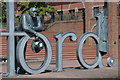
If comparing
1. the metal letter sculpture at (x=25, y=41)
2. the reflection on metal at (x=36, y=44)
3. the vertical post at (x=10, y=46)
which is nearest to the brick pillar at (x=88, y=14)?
the metal letter sculpture at (x=25, y=41)

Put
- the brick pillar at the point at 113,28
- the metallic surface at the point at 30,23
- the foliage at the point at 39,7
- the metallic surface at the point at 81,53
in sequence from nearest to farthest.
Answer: the metallic surface at the point at 30,23 → the metallic surface at the point at 81,53 → the brick pillar at the point at 113,28 → the foliage at the point at 39,7

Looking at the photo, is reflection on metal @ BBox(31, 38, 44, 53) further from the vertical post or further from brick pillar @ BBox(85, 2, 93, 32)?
brick pillar @ BBox(85, 2, 93, 32)

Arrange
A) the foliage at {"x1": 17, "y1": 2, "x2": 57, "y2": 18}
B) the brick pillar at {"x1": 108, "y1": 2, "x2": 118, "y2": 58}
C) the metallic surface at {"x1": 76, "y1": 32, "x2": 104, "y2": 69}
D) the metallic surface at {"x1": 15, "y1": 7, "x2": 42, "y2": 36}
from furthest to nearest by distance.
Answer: the foliage at {"x1": 17, "y1": 2, "x2": 57, "y2": 18} < the brick pillar at {"x1": 108, "y1": 2, "x2": 118, "y2": 58} < the metallic surface at {"x1": 76, "y1": 32, "x2": 104, "y2": 69} < the metallic surface at {"x1": 15, "y1": 7, "x2": 42, "y2": 36}

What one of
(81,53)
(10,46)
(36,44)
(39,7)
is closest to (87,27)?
(39,7)

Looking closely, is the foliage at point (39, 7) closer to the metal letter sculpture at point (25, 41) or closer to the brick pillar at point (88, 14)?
the brick pillar at point (88, 14)

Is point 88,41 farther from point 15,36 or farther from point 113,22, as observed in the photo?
point 15,36

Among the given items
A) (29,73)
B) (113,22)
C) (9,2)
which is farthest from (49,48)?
(113,22)

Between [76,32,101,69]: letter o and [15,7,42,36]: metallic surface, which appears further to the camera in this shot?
[76,32,101,69]: letter o

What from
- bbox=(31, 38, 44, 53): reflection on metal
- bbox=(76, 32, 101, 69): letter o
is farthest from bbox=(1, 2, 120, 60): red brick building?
bbox=(31, 38, 44, 53): reflection on metal

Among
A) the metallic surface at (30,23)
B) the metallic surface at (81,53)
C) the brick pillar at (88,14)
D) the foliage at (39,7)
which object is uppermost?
the foliage at (39,7)

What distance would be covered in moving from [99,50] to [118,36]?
13.1 meters

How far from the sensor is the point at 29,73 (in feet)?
30.8

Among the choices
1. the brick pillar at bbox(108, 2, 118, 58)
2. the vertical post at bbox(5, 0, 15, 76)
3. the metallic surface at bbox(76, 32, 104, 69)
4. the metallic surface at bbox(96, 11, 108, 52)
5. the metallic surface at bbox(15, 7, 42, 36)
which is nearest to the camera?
the vertical post at bbox(5, 0, 15, 76)

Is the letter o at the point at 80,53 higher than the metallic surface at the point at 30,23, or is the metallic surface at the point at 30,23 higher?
the metallic surface at the point at 30,23
